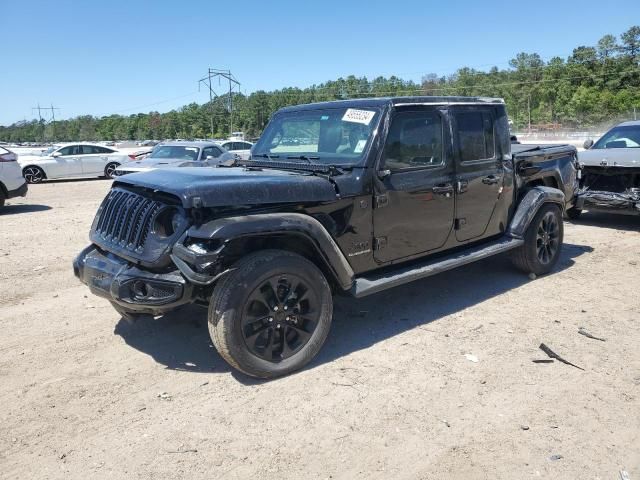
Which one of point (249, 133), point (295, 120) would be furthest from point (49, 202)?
point (249, 133)

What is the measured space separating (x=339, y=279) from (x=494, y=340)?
4.88ft

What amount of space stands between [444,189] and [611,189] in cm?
580

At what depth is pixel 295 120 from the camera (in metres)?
5.09

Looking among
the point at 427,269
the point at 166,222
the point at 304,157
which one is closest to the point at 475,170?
the point at 427,269

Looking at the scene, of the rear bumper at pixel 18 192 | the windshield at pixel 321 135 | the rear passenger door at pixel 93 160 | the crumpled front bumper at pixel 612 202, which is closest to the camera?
the windshield at pixel 321 135

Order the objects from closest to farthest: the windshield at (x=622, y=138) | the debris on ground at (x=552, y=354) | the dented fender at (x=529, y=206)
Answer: the debris on ground at (x=552, y=354) < the dented fender at (x=529, y=206) < the windshield at (x=622, y=138)

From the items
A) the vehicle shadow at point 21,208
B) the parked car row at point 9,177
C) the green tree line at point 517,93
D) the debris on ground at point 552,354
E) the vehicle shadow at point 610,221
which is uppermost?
the green tree line at point 517,93

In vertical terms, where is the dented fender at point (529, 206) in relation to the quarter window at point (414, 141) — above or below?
below

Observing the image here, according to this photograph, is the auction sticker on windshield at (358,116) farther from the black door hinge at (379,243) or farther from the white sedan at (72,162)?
the white sedan at (72,162)

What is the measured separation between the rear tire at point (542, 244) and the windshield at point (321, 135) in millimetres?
2580

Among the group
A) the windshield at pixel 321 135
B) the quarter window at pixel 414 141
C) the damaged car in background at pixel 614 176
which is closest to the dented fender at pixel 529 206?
the quarter window at pixel 414 141

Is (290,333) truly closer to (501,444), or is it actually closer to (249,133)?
(501,444)

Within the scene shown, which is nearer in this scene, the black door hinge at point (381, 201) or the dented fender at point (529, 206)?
the black door hinge at point (381, 201)

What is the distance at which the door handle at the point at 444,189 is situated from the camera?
4.69 metres
